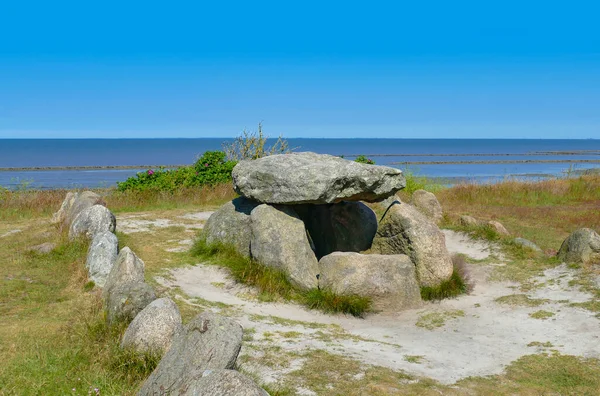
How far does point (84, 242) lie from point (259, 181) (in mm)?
4398

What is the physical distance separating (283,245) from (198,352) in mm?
5946

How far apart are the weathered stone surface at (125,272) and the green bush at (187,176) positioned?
12383mm

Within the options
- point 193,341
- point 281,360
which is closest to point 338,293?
point 281,360

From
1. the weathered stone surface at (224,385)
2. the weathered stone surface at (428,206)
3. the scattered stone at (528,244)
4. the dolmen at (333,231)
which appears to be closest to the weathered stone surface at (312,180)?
the dolmen at (333,231)

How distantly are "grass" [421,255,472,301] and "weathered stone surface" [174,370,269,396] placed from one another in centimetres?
772

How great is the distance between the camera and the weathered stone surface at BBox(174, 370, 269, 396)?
17.6 feet

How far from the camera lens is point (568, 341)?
10.2m

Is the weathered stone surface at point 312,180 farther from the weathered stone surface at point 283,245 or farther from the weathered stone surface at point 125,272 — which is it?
the weathered stone surface at point 125,272

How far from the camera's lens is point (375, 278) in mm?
11781

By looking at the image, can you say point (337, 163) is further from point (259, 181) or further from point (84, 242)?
point (84, 242)

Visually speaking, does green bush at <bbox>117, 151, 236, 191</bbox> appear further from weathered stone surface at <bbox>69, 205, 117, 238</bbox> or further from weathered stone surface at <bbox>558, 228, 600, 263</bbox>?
weathered stone surface at <bbox>558, 228, 600, 263</bbox>

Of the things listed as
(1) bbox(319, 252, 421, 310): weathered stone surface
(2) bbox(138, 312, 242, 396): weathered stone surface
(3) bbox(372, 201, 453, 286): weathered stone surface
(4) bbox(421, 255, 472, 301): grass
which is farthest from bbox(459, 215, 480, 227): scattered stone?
(2) bbox(138, 312, 242, 396): weathered stone surface

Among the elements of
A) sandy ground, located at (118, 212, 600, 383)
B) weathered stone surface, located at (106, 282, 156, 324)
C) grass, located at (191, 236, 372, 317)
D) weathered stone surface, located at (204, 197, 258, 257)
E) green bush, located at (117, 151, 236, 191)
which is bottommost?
sandy ground, located at (118, 212, 600, 383)

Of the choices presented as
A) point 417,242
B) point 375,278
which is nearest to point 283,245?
point 375,278
